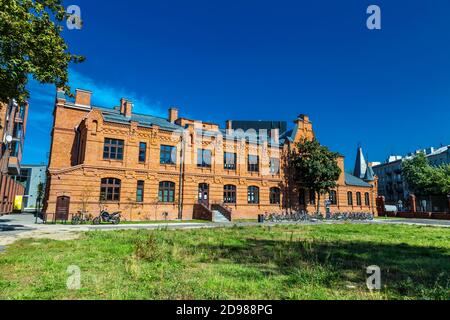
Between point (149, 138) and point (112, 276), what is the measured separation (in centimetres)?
2478

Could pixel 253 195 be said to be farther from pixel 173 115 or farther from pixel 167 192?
pixel 173 115

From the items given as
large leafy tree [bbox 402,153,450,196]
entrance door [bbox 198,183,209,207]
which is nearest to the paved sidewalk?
entrance door [bbox 198,183,209,207]

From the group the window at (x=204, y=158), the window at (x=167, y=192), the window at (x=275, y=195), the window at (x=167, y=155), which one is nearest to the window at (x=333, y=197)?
the window at (x=275, y=195)

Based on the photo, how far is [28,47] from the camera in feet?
42.5

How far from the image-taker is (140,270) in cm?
702

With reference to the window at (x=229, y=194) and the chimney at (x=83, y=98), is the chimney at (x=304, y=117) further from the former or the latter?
the chimney at (x=83, y=98)

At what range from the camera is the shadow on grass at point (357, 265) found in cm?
591

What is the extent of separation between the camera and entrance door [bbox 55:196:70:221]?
79.6 ft

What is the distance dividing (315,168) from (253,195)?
29.3 ft

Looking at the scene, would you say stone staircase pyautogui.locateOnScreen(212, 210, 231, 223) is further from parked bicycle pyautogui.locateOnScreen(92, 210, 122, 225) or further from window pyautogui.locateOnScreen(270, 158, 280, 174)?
window pyautogui.locateOnScreen(270, 158, 280, 174)

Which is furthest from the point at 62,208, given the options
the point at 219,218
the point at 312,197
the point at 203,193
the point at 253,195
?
the point at 312,197

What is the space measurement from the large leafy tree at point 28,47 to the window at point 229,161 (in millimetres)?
21872

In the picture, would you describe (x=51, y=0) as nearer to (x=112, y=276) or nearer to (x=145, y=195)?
(x=112, y=276)
